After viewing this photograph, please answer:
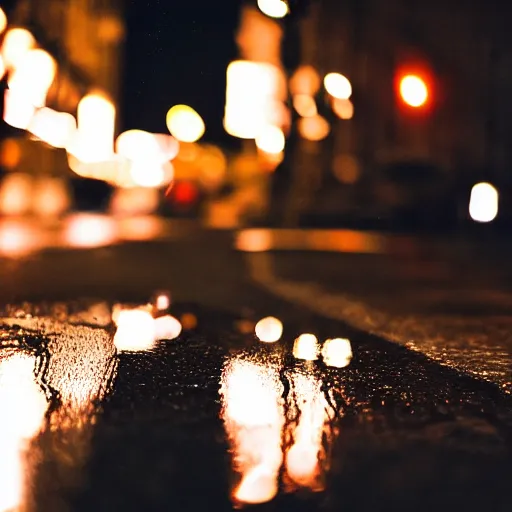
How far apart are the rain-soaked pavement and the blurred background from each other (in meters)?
7.36

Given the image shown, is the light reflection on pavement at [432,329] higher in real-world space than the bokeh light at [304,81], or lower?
lower

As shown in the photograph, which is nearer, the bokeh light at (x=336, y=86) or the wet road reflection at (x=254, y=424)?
the wet road reflection at (x=254, y=424)

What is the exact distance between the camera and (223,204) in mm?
49531

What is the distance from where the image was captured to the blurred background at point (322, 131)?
26703 mm

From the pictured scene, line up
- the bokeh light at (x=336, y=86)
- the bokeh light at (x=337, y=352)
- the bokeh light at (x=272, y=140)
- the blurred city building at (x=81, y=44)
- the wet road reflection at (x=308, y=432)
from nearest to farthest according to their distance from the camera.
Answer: the wet road reflection at (x=308, y=432)
the bokeh light at (x=337, y=352)
the bokeh light at (x=336, y=86)
the bokeh light at (x=272, y=140)
the blurred city building at (x=81, y=44)

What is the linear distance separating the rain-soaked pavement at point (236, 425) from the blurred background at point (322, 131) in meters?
7.36

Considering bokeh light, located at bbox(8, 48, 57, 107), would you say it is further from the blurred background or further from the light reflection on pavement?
the light reflection on pavement

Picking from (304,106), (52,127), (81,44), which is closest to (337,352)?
(304,106)

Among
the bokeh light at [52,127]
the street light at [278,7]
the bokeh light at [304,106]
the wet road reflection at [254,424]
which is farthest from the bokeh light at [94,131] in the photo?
the wet road reflection at [254,424]

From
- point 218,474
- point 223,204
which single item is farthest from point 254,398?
point 223,204

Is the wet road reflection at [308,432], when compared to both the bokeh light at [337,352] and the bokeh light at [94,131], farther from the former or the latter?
the bokeh light at [94,131]

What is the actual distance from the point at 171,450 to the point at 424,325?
501 cm

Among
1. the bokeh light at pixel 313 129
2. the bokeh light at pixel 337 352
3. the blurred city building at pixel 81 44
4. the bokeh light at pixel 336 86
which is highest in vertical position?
the blurred city building at pixel 81 44

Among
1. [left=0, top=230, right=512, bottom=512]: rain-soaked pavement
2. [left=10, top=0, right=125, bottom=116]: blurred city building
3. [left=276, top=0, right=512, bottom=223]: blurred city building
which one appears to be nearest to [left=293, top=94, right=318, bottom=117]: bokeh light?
[left=276, top=0, right=512, bottom=223]: blurred city building
